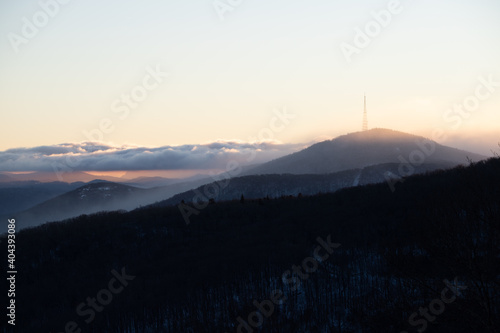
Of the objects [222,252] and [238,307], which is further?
[222,252]

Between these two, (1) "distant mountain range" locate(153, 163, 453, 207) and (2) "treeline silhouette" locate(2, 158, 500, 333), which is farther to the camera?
(1) "distant mountain range" locate(153, 163, 453, 207)

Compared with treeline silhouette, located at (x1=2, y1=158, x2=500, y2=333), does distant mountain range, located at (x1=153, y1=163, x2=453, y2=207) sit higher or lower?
higher

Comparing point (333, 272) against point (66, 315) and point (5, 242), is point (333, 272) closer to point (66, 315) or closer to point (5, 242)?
point (66, 315)

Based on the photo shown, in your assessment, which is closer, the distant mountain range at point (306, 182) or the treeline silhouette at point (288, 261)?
the treeline silhouette at point (288, 261)

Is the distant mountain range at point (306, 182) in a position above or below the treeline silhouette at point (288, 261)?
above

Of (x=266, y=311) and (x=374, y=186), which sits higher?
(x=374, y=186)

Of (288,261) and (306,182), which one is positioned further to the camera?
(306,182)

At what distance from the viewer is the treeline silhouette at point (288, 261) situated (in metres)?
18.5

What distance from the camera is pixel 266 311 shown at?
26266 mm

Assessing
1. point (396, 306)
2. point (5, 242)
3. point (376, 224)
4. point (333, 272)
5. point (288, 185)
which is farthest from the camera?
point (288, 185)

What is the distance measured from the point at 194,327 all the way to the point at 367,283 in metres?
11.2

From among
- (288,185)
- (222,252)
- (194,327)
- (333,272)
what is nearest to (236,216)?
(222,252)

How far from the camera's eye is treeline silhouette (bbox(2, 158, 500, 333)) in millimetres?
18469

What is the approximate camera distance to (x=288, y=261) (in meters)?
32.8
